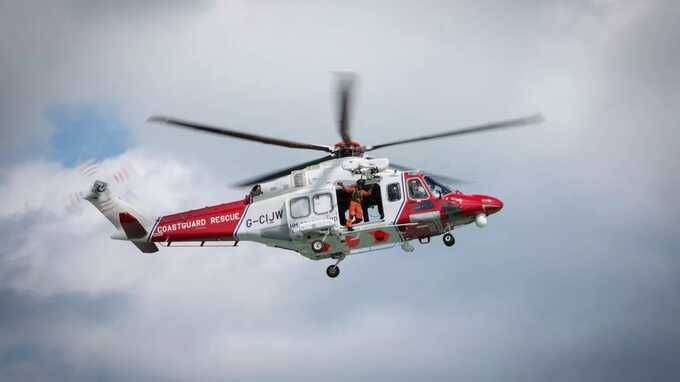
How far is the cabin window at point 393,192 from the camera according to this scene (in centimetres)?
3172

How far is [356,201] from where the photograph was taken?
104 ft

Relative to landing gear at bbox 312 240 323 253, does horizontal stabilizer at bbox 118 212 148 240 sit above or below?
above

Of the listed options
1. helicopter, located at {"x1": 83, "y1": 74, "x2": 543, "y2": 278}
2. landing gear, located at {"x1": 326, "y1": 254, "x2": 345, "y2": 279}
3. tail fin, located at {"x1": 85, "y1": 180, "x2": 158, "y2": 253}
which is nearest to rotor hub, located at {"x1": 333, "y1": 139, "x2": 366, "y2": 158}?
helicopter, located at {"x1": 83, "y1": 74, "x2": 543, "y2": 278}

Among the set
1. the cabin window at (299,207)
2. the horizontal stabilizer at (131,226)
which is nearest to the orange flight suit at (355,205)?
the cabin window at (299,207)

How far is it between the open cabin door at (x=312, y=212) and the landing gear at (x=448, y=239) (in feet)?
14.1

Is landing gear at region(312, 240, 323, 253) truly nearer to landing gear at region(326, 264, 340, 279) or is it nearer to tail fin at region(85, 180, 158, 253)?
landing gear at region(326, 264, 340, 279)

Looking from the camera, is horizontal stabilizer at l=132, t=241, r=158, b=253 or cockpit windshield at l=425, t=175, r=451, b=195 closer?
cockpit windshield at l=425, t=175, r=451, b=195

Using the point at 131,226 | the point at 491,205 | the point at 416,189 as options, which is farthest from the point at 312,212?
the point at 131,226

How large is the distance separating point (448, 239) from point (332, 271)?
496 cm

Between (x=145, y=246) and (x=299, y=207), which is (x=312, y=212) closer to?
(x=299, y=207)

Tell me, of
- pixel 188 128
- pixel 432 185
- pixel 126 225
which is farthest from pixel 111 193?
pixel 432 185

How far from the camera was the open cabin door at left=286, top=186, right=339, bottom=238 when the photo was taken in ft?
104

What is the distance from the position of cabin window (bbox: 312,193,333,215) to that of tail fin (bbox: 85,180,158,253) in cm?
738

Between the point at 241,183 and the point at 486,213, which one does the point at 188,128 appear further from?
the point at 486,213
